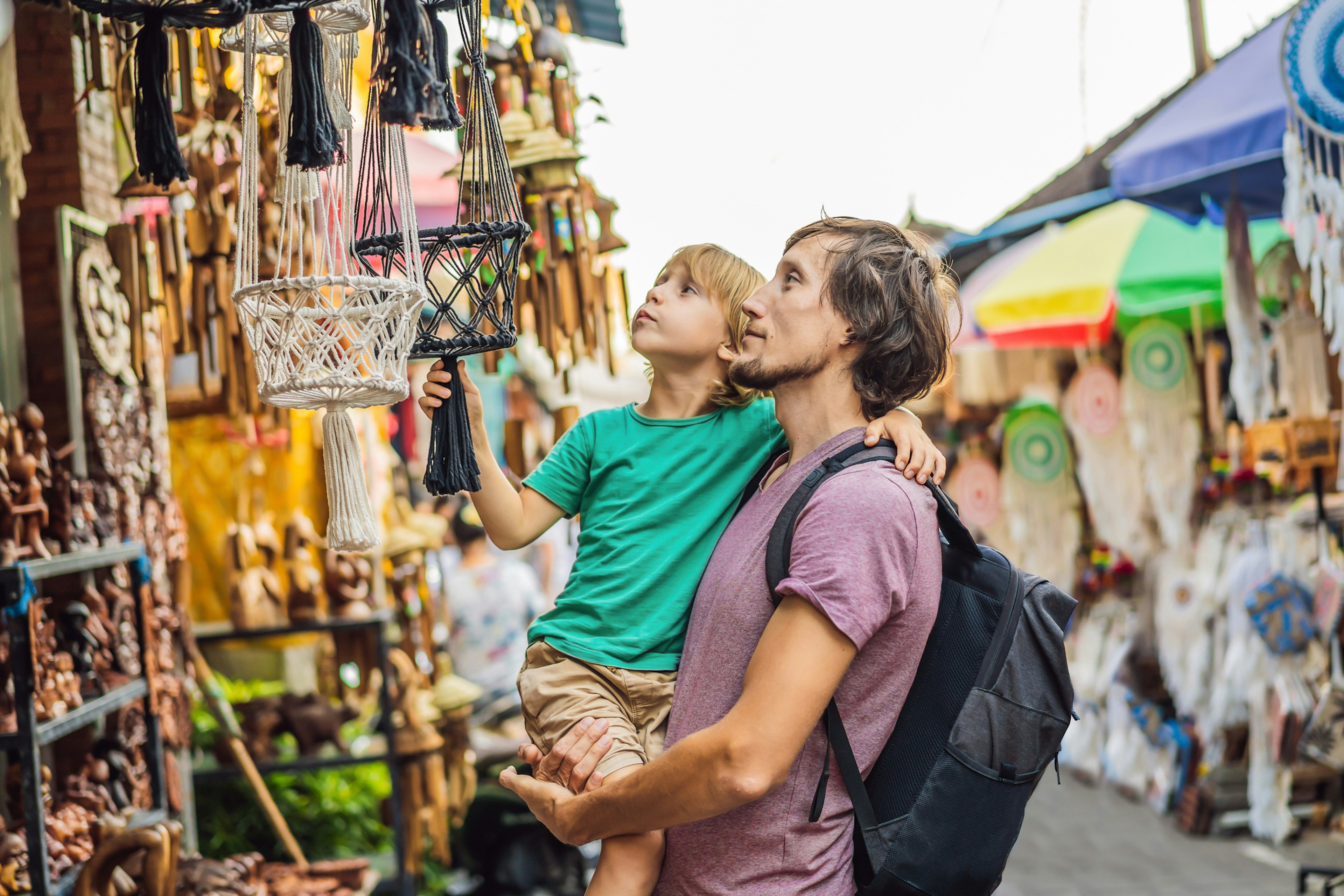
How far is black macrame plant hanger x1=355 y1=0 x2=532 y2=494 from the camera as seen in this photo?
1.43m

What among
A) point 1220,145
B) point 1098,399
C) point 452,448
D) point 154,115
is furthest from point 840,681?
point 1098,399

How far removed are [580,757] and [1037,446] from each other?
18.8 ft

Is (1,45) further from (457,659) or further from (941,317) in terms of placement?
(457,659)

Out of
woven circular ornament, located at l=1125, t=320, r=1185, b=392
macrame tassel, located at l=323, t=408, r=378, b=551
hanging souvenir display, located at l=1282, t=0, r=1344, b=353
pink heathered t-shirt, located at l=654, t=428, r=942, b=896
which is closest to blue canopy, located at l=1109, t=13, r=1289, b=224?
hanging souvenir display, located at l=1282, t=0, r=1344, b=353

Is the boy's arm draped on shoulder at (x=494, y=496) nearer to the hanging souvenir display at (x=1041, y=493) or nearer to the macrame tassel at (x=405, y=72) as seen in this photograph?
the macrame tassel at (x=405, y=72)

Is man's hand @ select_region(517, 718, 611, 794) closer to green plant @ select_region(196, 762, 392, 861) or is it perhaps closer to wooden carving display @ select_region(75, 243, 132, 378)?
wooden carving display @ select_region(75, 243, 132, 378)

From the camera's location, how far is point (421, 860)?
403cm

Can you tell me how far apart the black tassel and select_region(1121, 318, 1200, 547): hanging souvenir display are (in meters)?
5.41

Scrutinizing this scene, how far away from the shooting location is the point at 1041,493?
22.3 feet

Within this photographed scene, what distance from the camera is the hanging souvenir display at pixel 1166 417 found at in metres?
5.82

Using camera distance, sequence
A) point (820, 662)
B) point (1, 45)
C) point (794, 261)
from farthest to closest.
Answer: point (1, 45), point (794, 261), point (820, 662)

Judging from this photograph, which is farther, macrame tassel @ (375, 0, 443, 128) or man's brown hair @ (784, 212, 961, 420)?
man's brown hair @ (784, 212, 961, 420)

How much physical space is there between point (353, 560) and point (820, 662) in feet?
8.96

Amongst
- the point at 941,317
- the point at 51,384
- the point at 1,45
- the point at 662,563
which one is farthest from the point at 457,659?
the point at 941,317
